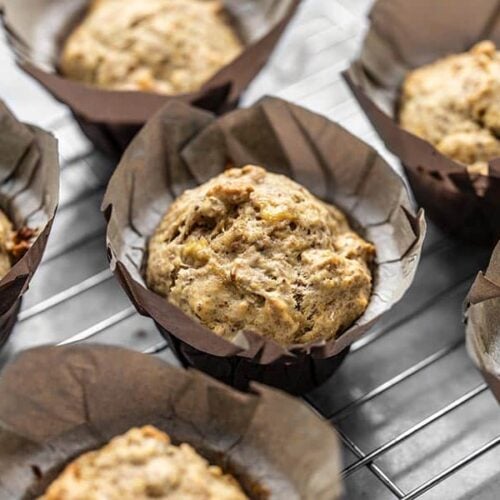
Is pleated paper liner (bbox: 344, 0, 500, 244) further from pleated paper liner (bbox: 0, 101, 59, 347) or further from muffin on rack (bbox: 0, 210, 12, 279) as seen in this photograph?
muffin on rack (bbox: 0, 210, 12, 279)

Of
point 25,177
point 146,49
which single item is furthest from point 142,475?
point 146,49

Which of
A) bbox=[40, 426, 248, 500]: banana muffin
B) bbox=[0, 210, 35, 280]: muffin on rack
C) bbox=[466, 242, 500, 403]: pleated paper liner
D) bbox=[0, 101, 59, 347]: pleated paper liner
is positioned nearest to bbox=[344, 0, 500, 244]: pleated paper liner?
bbox=[466, 242, 500, 403]: pleated paper liner

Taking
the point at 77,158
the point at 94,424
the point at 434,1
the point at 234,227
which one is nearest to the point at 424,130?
the point at 434,1

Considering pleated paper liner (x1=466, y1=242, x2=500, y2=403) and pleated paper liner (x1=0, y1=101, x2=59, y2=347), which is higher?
pleated paper liner (x1=0, y1=101, x2=59, y2=347)

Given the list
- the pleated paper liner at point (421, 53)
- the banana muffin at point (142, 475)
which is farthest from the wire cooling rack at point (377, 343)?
the banana muffin at point (142, 475)

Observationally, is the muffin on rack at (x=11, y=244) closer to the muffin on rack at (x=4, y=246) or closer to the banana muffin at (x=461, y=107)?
the muffin on rack at (x=4, y=246)

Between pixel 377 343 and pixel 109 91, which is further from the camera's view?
pixel 109 91

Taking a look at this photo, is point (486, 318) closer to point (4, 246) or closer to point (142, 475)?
point (142, 475)
